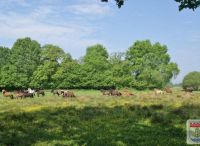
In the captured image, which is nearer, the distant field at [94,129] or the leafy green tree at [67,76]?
the distant field at [94,129]

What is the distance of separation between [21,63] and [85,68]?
17.1 m

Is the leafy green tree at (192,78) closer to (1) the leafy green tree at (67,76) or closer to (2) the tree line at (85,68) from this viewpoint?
(2) the tree line at (85,68)

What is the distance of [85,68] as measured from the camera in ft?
373

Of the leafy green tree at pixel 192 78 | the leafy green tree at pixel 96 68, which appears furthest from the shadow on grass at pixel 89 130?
the leafy green tree at pixel 192 78

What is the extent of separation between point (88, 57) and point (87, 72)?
1181 centimetres

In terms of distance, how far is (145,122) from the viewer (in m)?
22.9

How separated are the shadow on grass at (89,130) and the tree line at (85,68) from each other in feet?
260

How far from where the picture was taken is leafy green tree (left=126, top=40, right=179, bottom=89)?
11644 centimetres

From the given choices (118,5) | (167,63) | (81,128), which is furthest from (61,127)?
(167,63)

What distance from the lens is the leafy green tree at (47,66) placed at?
106438mm

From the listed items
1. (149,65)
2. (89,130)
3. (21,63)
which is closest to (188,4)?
(89,130)

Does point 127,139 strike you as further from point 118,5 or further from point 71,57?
point 71,57

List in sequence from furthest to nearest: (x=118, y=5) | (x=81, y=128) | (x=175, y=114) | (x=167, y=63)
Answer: (x=167, y=63) → (x=175, y=114) → (x=81, y=128) → (x=118, y=5)

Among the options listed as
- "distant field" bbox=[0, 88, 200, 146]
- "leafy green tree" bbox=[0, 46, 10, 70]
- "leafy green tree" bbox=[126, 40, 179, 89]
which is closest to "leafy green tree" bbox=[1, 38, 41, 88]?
"leafy green tree" bbox=[0, 46, 10, 70]
